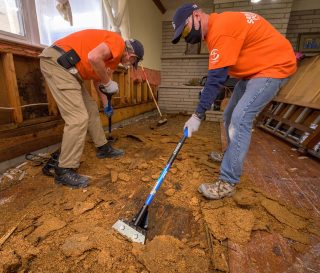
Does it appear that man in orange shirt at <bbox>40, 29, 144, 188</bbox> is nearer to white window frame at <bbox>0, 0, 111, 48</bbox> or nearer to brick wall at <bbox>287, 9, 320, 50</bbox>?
white window frame at <bbox>0, 0, 111, 48</bbox>

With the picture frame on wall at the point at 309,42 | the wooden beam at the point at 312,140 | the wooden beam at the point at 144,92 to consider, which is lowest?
the wooden beam at the point at 312,140

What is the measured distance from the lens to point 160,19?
607cm

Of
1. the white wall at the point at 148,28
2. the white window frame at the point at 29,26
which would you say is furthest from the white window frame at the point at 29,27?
the white wall at the point at 148,28

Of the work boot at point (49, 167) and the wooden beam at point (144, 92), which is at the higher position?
the wooden beam at point (144, 92)

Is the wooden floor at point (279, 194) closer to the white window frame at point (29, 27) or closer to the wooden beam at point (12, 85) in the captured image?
the wooden beam at point (12, 85)

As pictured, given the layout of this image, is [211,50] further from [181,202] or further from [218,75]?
[181,202]

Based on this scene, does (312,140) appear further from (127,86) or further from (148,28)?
(148,28)

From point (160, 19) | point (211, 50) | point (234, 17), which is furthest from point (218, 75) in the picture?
point (160, 19)

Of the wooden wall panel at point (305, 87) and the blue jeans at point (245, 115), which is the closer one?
the blue jeans at point (245, 115)

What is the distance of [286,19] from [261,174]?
479 cm

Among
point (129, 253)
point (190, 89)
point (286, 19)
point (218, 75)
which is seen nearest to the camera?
point (129, 253)

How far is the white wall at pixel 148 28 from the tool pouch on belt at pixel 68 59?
10.2 feet

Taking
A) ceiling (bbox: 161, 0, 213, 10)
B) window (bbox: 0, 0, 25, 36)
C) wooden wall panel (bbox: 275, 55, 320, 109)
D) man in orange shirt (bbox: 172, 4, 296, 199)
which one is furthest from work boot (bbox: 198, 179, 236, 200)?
ceiling (bbox: 161, 0, 213, 10)

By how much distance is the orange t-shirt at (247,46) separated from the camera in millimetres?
1152
